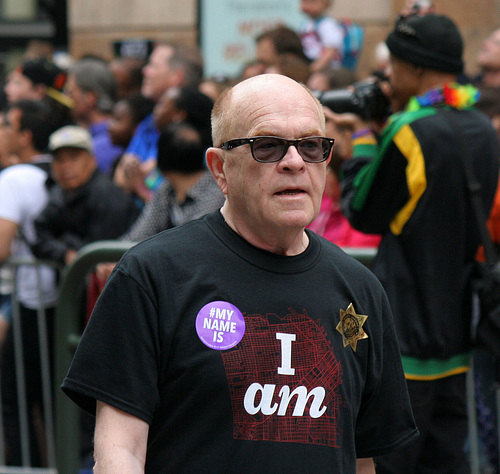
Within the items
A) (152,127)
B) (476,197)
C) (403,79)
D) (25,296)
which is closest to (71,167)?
(25,296)

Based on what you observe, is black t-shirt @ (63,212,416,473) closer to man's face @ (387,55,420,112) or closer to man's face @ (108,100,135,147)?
man's face @ (387,55,420,112)

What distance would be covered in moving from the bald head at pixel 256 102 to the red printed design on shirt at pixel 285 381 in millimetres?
472

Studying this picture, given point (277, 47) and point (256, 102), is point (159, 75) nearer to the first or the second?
point (277, 47)

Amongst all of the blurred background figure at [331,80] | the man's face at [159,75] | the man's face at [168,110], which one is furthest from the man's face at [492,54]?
the man's face at [168,110]

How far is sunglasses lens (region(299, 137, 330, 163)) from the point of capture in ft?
7.14

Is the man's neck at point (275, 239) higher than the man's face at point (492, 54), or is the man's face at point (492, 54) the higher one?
the man's neck at point (275, 239)

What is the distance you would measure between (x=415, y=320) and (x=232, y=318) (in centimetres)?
159

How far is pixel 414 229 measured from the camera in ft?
11.6

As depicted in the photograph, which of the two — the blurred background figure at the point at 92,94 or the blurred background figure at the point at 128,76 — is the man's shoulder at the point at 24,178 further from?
the blurred background figure at the point at 128,76

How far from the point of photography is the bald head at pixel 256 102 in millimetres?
2174

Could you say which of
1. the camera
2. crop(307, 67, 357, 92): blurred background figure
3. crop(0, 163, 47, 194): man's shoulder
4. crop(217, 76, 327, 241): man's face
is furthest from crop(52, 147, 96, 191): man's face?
crop(217, 76, 327, 241): man's face

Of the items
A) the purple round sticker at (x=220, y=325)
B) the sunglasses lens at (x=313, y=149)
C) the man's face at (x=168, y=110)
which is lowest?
the man's face at (x=168, y=110)

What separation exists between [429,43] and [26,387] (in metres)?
3.04

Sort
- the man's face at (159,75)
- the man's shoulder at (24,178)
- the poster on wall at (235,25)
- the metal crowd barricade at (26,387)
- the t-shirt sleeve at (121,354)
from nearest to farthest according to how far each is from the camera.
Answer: the t-shirt sleeve at (121,354)
the metal crowd barricade at (26,387)
the man's shoulder at (24,178)
the man's face at (159,75)
the poster on wall at (235,25)
